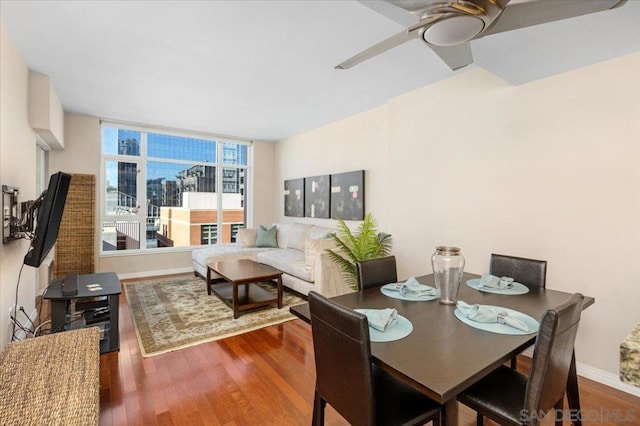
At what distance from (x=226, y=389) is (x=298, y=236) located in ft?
10.1

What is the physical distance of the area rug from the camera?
2840 millimetres

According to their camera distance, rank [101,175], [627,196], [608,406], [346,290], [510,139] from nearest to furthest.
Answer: [608,406] < [627,196] < [510,139] < [346,290] < [101,175]

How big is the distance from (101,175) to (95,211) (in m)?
0.74

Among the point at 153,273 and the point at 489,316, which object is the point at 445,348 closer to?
the point at 489,316

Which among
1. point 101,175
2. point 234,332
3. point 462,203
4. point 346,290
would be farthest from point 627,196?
point 101,175

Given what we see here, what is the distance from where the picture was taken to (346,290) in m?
3.79

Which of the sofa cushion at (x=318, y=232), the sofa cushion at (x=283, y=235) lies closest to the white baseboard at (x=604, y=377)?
the sofa cushion at (x=318, y=232)

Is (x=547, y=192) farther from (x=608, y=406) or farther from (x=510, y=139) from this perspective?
(x=608, y=406)

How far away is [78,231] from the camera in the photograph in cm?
432

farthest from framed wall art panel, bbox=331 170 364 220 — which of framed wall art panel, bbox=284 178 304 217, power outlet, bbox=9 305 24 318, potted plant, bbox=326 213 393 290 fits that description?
power outlet, bbox=9 305 24 318

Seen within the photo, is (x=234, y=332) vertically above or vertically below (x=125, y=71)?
below

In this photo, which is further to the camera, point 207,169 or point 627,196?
point 207,169

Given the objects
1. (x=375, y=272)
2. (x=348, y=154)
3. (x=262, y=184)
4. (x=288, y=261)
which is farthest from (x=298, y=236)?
(x=375, y=272)

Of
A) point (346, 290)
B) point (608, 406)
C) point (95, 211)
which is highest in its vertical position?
point (95, 211)
